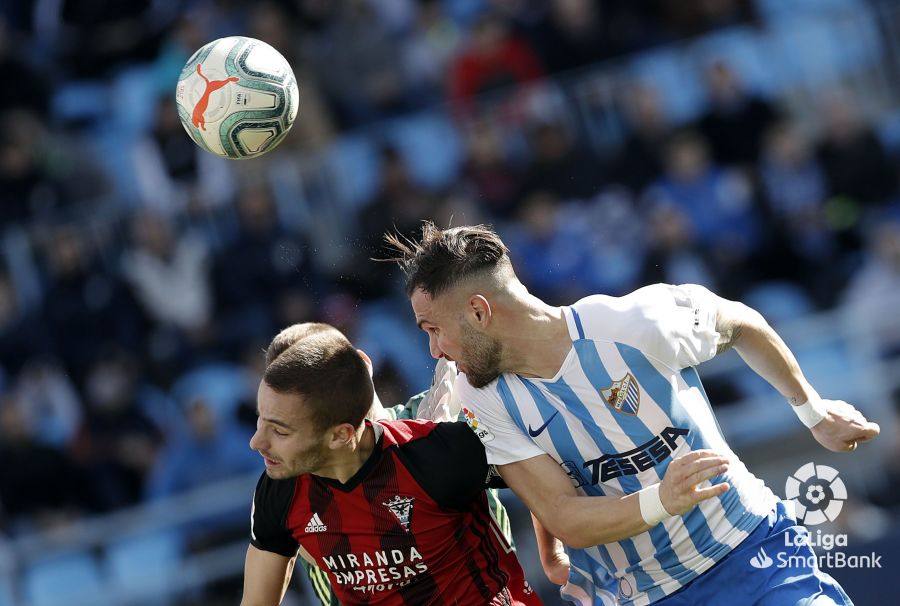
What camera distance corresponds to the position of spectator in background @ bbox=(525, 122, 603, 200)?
30.2 feet

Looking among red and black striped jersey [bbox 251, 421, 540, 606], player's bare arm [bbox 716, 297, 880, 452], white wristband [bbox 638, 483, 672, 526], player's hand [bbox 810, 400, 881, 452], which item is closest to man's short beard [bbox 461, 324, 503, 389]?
red and black striped jersey [bbox 251, 421, 540, 606]

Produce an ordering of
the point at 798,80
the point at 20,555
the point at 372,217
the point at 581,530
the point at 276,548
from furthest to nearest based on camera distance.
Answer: the point at 798,80 < the point at 372,217 < the point at 20,555 < the point at 276,548 < the point at 581,530

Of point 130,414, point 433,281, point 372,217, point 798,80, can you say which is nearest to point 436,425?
point 433,281

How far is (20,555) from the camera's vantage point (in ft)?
28.2

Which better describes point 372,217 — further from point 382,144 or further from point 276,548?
point 276,548

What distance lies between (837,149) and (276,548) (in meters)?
6.32

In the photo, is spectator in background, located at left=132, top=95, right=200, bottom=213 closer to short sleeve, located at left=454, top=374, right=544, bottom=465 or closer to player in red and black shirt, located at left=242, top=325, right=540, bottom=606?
player in red and black shirt, located at left=242, top=325, right=540, bottom=606

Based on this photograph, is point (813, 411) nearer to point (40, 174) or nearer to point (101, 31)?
point (40, 174)

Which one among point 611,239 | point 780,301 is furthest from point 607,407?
point 780,301

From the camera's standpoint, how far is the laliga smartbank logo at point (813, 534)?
419cm

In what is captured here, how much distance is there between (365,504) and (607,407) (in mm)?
913

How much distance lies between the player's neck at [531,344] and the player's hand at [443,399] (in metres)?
0.56

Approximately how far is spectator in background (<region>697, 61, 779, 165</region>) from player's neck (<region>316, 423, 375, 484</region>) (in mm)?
5743

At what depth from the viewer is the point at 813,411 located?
446cm
